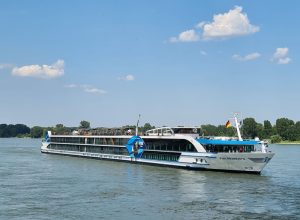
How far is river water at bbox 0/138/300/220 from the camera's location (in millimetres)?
34781

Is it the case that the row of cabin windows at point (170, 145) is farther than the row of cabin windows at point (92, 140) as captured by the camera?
No

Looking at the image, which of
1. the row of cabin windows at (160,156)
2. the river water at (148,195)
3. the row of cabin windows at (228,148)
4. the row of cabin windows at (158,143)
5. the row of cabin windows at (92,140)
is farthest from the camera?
the row of cabin windows at (92,140)

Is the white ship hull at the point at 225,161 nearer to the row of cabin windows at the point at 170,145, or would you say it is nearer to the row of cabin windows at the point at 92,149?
the row of cabin windows at the point at 170,145

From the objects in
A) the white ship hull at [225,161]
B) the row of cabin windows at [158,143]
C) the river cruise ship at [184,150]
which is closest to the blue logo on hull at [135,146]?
the river cruise ship at [184,150]

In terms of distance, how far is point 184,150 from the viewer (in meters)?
64.4

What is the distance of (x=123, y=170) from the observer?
6575 centimetres

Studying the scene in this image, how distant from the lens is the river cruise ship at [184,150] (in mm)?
58625

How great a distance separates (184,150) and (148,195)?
2220cm

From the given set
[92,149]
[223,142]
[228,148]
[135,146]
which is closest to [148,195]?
[223,142]

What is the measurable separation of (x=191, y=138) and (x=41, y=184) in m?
21.3

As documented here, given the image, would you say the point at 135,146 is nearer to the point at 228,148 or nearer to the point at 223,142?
the point at 228,148

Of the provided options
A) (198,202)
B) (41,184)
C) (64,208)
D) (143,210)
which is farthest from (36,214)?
(41,184)

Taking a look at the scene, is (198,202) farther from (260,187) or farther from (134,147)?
(134,147)

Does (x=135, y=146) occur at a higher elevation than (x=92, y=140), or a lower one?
lower
